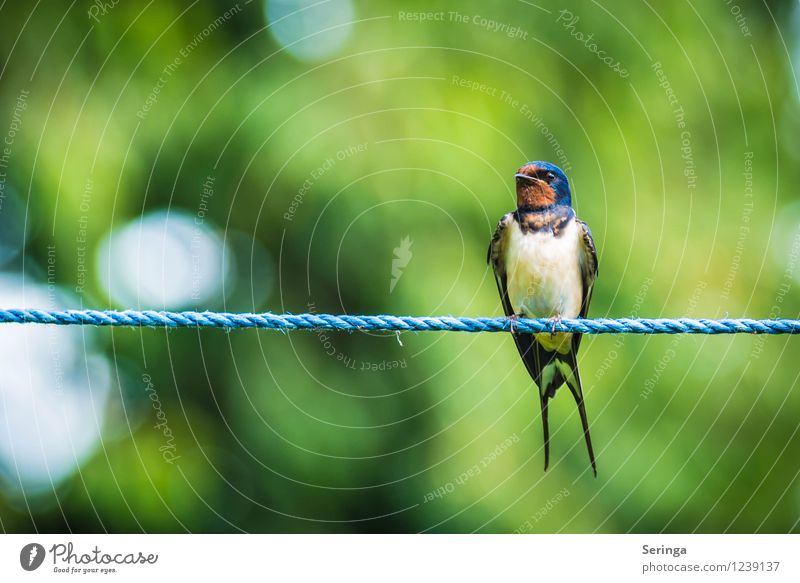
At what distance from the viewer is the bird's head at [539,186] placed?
4547 millimetres

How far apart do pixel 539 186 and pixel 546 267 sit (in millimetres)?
427

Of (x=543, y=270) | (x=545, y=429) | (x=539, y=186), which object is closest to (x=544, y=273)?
(x=543, y=270)

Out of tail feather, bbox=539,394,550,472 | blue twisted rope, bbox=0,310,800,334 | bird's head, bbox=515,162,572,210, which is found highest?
bird's head, bbox=515,162,572,210

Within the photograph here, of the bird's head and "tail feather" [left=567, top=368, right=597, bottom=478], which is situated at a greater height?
the bird's head

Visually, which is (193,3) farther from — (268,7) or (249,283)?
(249,283)

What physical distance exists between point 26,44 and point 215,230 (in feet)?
5.59

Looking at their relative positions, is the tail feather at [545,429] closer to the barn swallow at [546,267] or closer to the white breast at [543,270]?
the barn swallow at [546,267]

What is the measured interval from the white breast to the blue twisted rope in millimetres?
1520

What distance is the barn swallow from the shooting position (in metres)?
4.57

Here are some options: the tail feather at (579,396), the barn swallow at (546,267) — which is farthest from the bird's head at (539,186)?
the tail feather at (579,396)

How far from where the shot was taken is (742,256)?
5.14 m

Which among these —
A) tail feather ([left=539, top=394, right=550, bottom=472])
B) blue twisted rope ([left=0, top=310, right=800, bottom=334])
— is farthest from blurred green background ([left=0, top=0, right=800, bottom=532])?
blue twisted rope ([left=0, top=310, right=800, bottom=334])

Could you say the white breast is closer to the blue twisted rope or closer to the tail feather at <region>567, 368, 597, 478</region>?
the tail feather at <region>567, 368, 597, 478</region>

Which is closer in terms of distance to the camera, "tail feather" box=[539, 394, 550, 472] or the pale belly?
"tail feather" box=[539, 394, 550, 472]
